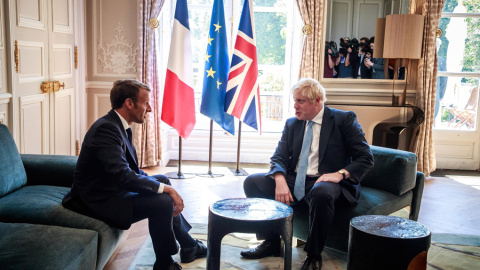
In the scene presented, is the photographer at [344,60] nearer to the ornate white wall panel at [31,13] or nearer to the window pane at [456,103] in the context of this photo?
the window pane at [456,103]

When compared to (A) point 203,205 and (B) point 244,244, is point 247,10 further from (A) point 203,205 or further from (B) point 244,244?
(B) point 244,244

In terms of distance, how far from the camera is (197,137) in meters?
5.95

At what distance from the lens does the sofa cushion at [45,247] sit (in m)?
1.99

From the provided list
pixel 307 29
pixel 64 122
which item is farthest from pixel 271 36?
pixel 64 122

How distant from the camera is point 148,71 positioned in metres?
5.32

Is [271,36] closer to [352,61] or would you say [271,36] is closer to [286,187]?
[352,61]

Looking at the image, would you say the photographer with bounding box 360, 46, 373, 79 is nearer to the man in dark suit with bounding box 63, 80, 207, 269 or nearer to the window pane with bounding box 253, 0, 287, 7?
the window pane with bounding box 253, 0, 287, 7

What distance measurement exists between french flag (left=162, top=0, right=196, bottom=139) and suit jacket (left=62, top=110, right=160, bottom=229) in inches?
92.9

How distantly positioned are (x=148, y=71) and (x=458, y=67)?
140 inches

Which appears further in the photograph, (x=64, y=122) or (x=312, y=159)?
(x=64, y=122)

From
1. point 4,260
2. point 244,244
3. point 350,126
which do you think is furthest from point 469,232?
point 4,260

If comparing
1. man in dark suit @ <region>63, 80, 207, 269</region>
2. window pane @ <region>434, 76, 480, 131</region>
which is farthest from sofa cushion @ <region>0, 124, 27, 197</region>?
window pane @ <region>434, 76, 480, 131</region>

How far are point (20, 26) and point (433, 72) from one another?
413 cm

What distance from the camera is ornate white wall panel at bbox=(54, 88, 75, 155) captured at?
4.46 m
